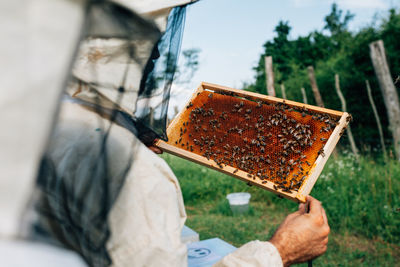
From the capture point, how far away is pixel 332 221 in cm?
527

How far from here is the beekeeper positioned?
0.54 metres

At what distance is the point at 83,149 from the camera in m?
1.10

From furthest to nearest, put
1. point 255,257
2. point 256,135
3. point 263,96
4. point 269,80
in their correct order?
point 269,80, point 263,96, point 256,135, point 255,257

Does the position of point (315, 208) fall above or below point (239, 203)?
above

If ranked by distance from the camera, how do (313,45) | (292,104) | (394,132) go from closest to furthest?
(292,104)
(394,132)
(313,45)

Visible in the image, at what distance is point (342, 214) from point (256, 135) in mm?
3348

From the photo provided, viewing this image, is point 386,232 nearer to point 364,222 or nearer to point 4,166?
point 364,222

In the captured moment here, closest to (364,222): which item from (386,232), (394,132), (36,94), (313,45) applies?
(386,232)

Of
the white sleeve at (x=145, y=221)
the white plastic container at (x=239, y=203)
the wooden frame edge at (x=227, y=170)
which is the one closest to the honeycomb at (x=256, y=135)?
the wooden frame edge at (x=227, y=170)

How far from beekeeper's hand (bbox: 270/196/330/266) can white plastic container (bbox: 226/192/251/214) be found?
179 inches

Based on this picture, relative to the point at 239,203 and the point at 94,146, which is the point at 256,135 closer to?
the point at 94,146

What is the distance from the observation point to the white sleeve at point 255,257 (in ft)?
4.69

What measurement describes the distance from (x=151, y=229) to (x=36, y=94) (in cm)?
76

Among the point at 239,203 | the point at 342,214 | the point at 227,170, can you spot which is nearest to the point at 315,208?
the point at 227,170
